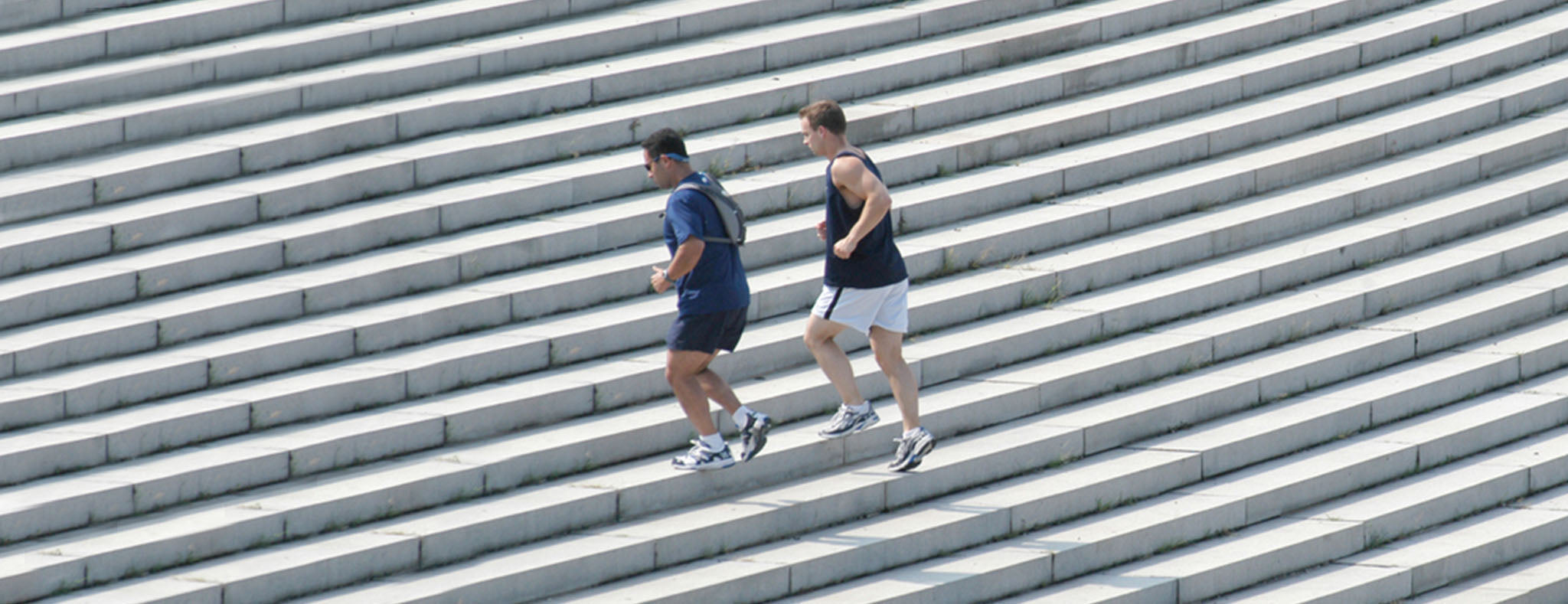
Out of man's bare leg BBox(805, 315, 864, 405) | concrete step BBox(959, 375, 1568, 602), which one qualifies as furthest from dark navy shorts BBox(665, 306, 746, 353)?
concrete step BBox(959, 375, 1568, 602)

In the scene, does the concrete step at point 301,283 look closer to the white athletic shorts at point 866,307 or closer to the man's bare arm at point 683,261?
the white athletic shorts at point 866,307

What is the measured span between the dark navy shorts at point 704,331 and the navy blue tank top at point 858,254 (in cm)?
43

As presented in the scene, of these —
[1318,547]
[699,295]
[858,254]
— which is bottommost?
[1318,547]

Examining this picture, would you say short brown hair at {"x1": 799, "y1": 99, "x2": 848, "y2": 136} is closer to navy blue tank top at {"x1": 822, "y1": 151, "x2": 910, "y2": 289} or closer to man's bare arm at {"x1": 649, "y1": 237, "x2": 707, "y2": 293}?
navy blue tank top at {"x1": 822, "y1": 151, "x2": 910, "y2": 289}

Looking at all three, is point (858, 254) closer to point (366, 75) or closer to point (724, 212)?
point (724, 212)

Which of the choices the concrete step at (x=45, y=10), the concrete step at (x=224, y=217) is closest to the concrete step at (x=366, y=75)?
the concrete step at (x=224, y=217)

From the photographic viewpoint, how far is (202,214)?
866 cm

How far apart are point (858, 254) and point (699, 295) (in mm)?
671

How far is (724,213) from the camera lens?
7.30 metres

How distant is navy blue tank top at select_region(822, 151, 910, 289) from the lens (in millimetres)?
7449

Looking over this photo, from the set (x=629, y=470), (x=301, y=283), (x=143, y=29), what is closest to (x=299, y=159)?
(x=301, y=283)

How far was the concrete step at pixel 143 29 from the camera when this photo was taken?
960 centimetres

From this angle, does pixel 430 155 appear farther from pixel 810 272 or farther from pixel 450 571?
pixel 450 571

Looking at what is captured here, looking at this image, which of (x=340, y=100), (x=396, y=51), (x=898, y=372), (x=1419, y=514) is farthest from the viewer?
(x=396, y=51)
